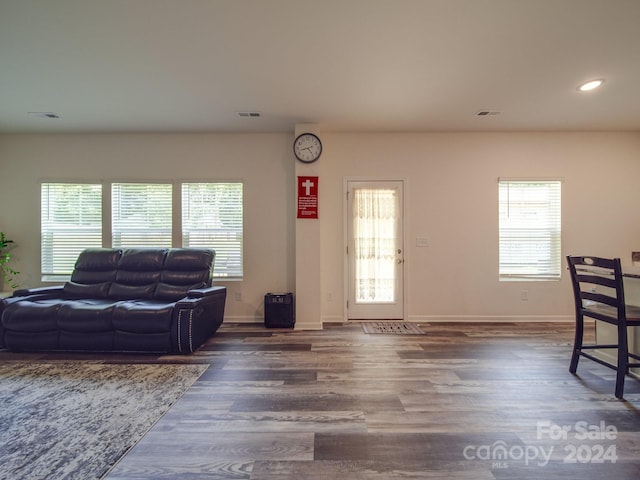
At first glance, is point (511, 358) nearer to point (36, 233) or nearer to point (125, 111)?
point (125, 111)

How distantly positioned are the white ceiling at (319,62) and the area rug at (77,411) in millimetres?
2763

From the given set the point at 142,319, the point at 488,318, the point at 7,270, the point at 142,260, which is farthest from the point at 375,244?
the point at 7,270

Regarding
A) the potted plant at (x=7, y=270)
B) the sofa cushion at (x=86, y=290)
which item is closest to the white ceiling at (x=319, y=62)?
the potted plant at (x=7, y=270)

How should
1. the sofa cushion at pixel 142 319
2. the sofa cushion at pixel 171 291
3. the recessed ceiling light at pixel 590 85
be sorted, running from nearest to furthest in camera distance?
1. the recessed ceiling light at pixel 590 85
2. the sofa cushion at pixel 142 319
3. the sofa cushion at pixel 171 291

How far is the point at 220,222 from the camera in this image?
172 inches

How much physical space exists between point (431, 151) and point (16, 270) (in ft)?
20.8

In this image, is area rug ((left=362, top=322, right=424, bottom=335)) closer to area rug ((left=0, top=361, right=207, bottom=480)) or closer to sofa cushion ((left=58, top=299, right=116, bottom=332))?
area rug ((left=0, top=361, right=207, bottom=480))

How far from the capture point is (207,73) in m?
2.77

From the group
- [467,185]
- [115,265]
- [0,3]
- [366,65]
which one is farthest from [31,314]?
[467,185]

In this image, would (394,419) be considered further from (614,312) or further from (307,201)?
(307,201)

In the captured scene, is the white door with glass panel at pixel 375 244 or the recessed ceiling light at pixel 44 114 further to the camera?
the white door with glass panel at pixel 375 244

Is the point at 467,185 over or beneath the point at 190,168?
beneath

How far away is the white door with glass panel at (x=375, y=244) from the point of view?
4309 mm

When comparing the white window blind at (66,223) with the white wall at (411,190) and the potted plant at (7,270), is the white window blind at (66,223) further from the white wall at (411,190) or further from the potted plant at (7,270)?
the potted plant at (7,270)
